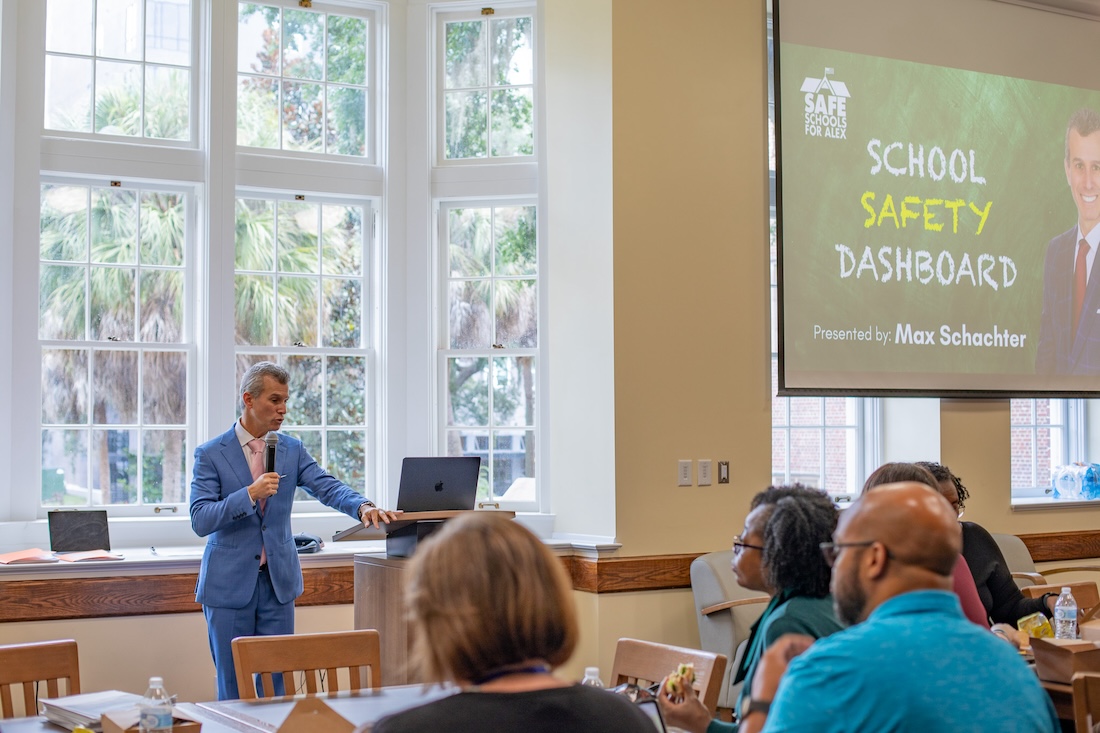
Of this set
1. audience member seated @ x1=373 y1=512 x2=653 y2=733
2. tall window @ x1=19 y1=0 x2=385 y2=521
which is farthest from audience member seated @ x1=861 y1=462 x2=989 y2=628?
tall window @ x1=19 y1=0 x2=385 y2=521

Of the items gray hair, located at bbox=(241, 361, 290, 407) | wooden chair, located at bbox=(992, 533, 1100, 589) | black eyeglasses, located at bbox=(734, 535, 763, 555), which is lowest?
wooden chair, located at bbox=(992, 533, 1100, 589)

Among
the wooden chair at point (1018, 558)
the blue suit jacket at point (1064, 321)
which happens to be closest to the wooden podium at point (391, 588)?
the wooden chair at point (1018, 558)

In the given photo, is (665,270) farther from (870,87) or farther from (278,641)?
(278,641)

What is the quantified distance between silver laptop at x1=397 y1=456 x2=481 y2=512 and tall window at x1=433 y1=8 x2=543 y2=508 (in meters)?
1.49

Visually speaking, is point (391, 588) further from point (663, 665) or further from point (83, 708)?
point (83, 708)

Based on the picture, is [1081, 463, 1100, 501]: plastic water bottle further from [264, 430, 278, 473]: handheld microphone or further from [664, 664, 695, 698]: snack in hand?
[664, 664, 695, 698]: snack in hand

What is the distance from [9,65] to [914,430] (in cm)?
480

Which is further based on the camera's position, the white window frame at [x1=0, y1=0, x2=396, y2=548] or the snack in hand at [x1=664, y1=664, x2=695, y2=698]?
the white window frame at [x1=0, y1=0, x2=396, y2=548]

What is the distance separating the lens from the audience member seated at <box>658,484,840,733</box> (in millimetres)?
2129

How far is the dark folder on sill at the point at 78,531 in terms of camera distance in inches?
179

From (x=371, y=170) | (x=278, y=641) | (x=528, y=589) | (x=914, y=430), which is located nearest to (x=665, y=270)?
(x=371, y=170)

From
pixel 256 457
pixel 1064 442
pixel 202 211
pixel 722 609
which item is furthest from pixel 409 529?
pixel 1064 442

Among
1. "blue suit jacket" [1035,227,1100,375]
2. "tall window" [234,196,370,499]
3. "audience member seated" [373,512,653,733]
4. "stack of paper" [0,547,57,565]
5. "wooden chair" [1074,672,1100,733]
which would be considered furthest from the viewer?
"blue suit jacket" [1035,227,1100,375]

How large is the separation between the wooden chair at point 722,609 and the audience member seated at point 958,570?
139 cm
